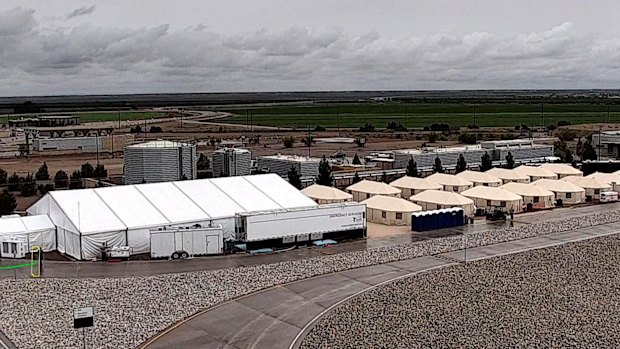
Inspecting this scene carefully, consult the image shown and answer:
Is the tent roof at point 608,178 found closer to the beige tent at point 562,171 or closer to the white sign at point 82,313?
the beige tent at point 562,171

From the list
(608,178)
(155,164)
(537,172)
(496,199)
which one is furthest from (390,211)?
(608,178)

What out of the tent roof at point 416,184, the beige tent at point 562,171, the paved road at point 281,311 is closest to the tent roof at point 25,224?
the paved road at point 281,311

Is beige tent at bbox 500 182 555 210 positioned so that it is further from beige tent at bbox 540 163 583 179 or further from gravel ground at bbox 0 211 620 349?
gravel ground at bbox 0 211 620 349

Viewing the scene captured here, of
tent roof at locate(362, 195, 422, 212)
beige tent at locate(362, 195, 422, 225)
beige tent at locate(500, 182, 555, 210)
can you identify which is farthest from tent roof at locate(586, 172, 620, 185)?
beige tent at locate(362, 195, 422, 225)

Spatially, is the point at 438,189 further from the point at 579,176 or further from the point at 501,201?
the point at 579,176

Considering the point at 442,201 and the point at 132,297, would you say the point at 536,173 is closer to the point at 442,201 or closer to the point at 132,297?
the point at 442,201
